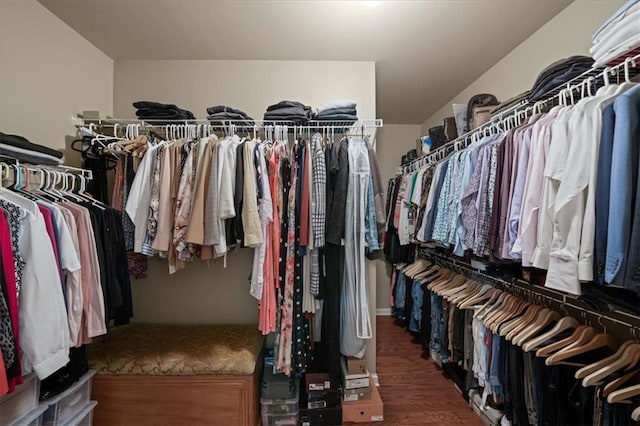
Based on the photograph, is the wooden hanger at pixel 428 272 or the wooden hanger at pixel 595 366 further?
the wooden hanger at pixel 428 272

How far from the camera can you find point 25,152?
1.34 meters

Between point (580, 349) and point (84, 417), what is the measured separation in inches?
97.1

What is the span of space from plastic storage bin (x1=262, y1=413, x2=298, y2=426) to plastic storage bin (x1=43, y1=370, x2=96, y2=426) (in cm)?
101

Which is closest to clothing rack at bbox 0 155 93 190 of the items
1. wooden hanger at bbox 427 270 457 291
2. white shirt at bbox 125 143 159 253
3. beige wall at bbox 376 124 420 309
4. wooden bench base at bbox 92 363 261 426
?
white shirt at bbox 125 143 159 253

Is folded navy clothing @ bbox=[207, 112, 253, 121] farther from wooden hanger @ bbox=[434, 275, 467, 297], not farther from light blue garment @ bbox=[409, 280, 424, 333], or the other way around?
light blue garment @ bbox=[409, 280, 424, 333]

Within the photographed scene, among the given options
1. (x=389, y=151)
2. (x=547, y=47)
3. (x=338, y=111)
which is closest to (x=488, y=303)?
(x=338, y=111)

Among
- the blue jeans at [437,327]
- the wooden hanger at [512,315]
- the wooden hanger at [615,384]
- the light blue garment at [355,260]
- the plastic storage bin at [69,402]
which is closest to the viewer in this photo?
the wooden hanger at [615,384]

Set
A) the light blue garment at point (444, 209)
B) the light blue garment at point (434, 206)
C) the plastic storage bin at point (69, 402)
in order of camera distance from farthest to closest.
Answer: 1. the light blue garment at point (434, 206)
2. the light blue garment at point (444, 209)
3. the plastic storage bin at point (69, 402)

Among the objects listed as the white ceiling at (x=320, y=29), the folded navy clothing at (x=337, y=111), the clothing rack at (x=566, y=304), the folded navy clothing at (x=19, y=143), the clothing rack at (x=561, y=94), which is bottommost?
the clothing rack at (x=566, y=304)

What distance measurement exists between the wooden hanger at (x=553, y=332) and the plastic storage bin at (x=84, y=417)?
2268 mm

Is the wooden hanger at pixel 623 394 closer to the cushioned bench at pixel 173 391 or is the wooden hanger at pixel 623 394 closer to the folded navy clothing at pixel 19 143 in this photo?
the cushioned bench at pixel 173 391

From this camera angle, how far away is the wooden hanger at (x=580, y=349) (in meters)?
1.24

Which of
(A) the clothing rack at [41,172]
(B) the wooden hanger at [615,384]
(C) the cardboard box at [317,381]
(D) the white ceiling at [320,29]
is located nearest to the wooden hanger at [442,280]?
(C) the cardboard box at [317,381]

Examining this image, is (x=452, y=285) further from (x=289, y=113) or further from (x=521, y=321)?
(x=289, y=113)
